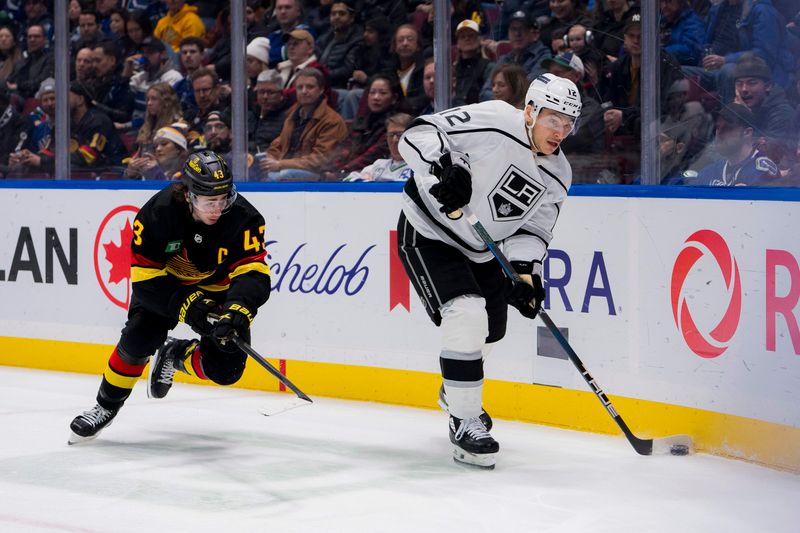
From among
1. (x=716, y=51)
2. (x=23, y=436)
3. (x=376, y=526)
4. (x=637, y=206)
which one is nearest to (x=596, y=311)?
(x=637, y=206)

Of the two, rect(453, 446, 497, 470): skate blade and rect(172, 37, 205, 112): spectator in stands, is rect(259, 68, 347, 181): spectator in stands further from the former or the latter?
rect(453, 446, 497, 470): skate blade

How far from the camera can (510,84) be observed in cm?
500

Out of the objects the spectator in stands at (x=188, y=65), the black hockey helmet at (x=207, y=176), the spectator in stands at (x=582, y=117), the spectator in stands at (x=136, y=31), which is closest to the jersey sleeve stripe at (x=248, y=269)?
the black hockey helmet at (x=207, y=176)

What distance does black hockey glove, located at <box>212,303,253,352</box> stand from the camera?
148 inches

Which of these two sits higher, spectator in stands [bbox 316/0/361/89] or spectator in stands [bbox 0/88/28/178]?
spectator in stands [bbox 316/0/361/89]

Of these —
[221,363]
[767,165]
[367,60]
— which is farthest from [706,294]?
[367,60]

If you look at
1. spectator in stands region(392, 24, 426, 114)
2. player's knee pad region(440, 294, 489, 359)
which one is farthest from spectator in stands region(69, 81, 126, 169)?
player's knee pad region(440, 294, 489, 359)

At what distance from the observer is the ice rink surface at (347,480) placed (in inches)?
122

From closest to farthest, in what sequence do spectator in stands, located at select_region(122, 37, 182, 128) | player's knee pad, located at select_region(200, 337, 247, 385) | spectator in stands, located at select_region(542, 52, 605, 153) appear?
player's knee pad, located at select_region(200, 337, 247, 385), spectator in stands, located at select_region(542, 52, 605, 153), spectator in stands, located at select_region(122, 37, 182, 128)

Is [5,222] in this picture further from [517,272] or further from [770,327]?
[770,327]

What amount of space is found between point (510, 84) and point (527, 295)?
61.0 inches

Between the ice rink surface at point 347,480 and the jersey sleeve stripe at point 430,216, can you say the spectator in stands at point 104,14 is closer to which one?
the ice rink surface at point 347,480

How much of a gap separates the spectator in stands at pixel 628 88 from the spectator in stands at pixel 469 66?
1.94ft

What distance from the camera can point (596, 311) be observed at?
428 cm
